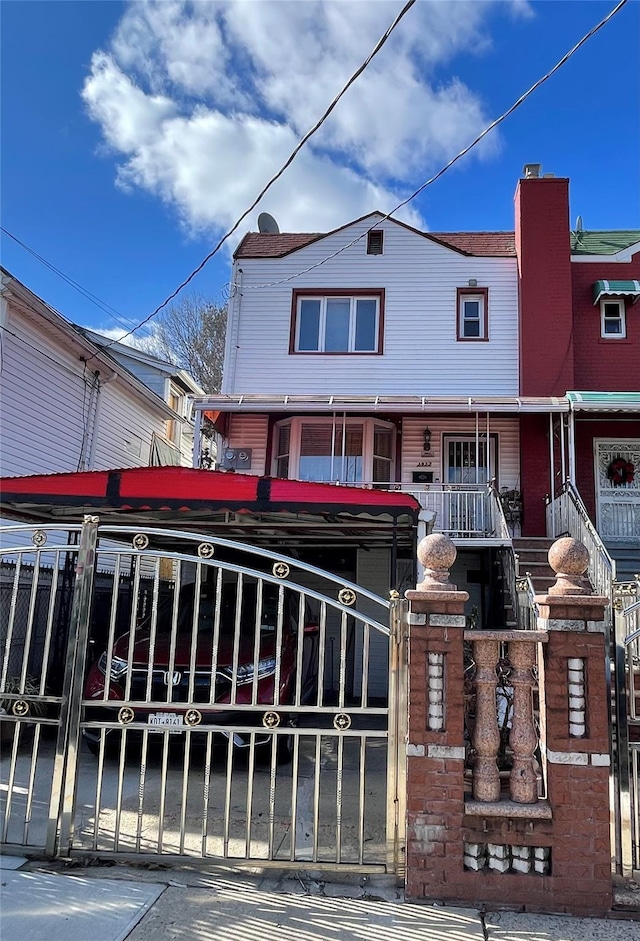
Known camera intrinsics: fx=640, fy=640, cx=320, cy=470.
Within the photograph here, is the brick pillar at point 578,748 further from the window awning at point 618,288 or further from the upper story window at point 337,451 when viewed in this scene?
the window awning at point 618,288

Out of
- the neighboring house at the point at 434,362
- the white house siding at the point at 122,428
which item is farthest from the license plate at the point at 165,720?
the white house siding at the point at 122,428

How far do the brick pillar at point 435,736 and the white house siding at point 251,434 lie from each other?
947 cm

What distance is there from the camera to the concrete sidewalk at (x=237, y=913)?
3211 millimetres

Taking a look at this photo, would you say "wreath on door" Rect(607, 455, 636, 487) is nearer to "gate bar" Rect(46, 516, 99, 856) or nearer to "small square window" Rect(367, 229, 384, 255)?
"small square window" Rect(367, 229, 384, 255)

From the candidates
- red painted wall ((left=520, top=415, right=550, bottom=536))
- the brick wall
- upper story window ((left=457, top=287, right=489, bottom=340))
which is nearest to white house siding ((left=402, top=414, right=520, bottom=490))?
red painted wall ((left=520, top=415, right=550, bottom=536))

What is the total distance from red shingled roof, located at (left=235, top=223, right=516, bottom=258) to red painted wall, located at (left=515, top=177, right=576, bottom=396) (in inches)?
25.3

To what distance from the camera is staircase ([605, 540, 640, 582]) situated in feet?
34.8

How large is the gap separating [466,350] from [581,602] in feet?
33.1

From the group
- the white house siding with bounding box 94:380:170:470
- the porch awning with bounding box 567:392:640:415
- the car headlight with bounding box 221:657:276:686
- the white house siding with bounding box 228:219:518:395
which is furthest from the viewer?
the white house siding with bounding box 94:380:170:470

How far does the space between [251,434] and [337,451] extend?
184cm

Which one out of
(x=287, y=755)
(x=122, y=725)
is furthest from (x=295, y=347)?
(x=122, y=725)

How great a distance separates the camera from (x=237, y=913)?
341cm

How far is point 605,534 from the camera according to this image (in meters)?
11.8

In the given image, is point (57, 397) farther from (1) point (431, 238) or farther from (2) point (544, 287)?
(2) point (544, 287)
